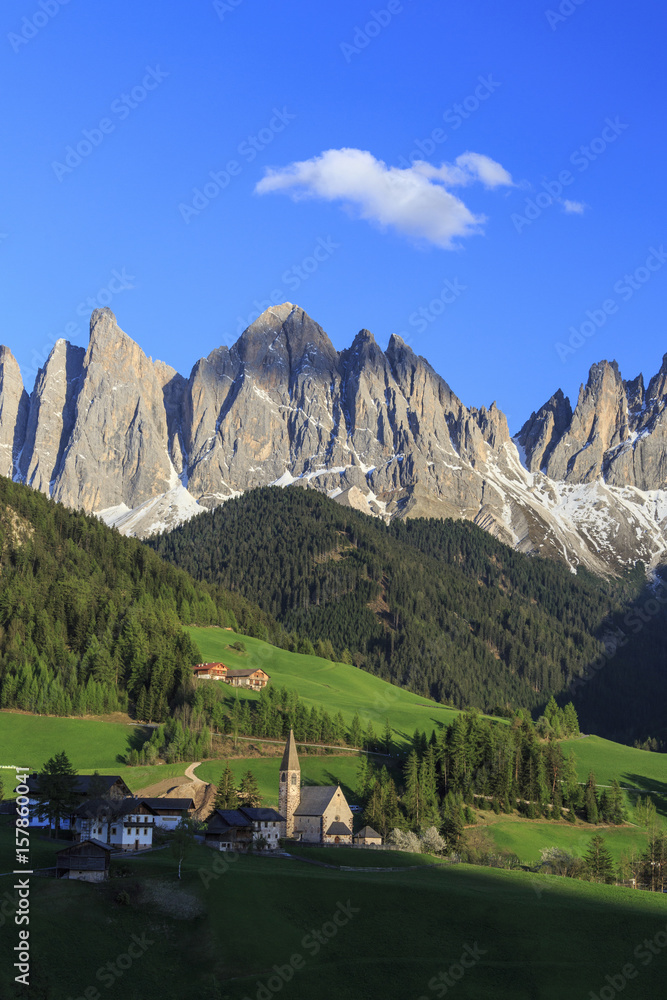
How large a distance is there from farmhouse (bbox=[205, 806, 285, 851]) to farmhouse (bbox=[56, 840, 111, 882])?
2159 centimetres

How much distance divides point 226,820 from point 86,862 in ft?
77.5

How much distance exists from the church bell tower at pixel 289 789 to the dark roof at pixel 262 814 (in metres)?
4.70

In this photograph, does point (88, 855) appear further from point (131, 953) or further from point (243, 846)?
point (243, 846)

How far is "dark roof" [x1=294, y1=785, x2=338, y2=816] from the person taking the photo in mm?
105875

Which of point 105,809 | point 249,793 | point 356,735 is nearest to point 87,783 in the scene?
point 105,809

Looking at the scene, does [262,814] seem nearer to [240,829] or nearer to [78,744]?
[240,829]

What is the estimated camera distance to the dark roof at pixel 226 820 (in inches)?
3629

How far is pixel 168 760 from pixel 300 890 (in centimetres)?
5946

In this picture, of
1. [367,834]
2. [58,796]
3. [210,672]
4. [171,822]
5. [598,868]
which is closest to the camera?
[58,796]

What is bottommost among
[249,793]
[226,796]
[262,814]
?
[262,814]

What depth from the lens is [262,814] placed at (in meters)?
99.0

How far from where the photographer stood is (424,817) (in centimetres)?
11869

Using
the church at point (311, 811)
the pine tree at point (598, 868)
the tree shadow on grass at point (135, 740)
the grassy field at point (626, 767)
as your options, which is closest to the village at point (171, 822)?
the church at point (311, 811)

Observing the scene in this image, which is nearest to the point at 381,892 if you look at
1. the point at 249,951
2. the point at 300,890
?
the point at 300,890
